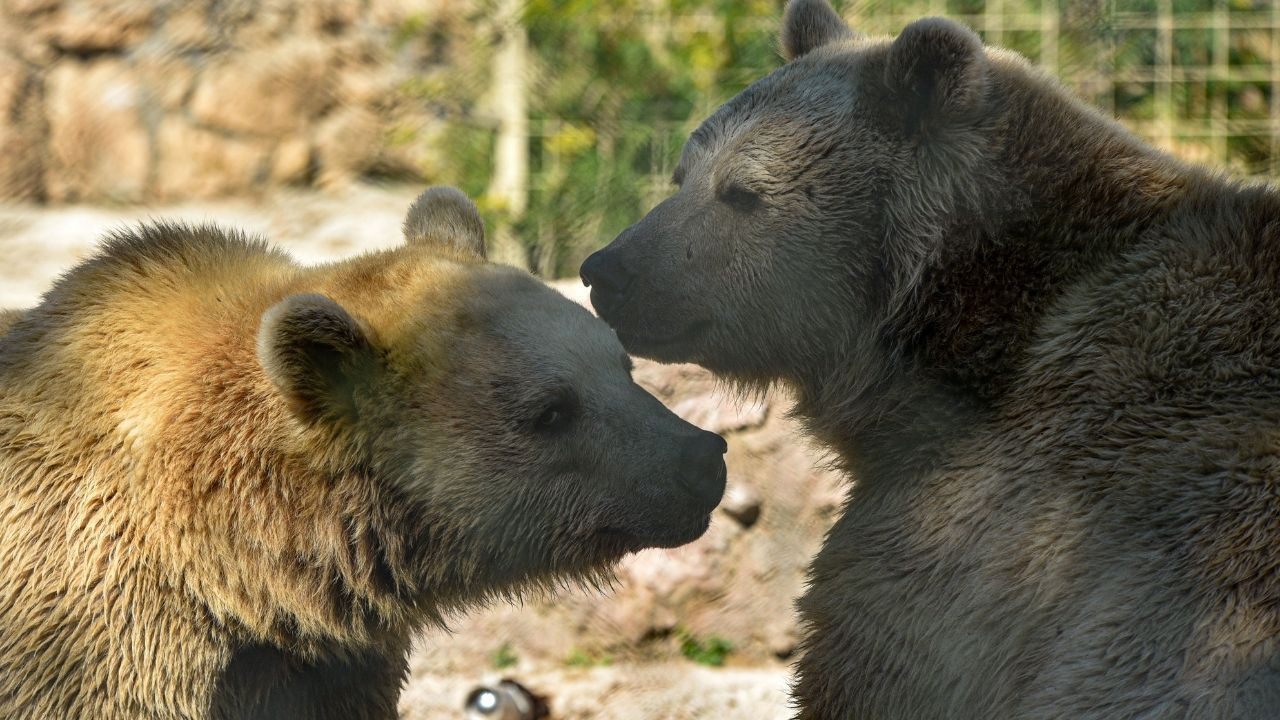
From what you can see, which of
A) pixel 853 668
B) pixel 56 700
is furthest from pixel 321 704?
pixel 853 668

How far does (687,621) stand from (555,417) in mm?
2176

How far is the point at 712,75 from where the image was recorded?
830 centimetres

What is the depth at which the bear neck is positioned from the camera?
3266 millimetres

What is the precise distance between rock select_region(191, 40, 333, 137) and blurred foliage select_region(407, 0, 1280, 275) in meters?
2.17

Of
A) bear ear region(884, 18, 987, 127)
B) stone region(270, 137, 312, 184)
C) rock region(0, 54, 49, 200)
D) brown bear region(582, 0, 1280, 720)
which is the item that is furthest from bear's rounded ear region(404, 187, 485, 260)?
rock region(0, 54, 49, 200)

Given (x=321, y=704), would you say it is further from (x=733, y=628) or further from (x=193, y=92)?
(x=193, y=92)

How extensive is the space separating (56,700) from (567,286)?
312cm

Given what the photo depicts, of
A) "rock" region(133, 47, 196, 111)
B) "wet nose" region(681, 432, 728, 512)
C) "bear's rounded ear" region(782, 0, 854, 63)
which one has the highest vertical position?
"bear's rounded ear" region(782, 0, 854, 63)

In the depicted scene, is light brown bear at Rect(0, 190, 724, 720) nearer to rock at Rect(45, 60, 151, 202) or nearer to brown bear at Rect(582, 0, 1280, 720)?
brown bear at Rect(582, 0, 1280, 720)

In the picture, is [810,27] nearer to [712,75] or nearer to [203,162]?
[712,75]

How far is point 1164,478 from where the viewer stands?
284 centimetres

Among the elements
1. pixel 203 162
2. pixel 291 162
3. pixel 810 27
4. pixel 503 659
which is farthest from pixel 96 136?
pixel 810 27

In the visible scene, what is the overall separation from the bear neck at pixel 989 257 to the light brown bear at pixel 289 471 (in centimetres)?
48

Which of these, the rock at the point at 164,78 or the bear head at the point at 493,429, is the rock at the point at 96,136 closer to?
the rock at the point at 164,78
